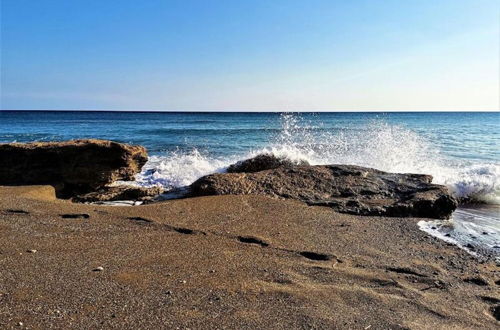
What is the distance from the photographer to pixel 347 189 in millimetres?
6602

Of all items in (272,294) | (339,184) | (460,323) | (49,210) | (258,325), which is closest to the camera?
(258,325)

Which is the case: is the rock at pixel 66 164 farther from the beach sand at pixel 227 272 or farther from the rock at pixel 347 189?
the rock at pixel 347 189

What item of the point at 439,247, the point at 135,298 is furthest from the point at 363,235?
the point at 135,298

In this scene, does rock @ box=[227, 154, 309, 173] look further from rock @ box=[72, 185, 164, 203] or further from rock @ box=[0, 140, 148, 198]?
Answer: rock @ box=[0, 140, 148, 198]

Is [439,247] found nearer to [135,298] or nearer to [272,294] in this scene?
[272,294]

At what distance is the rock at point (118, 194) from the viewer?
6828mm

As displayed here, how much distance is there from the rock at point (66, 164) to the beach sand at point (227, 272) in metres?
1.51

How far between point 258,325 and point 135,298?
889mm

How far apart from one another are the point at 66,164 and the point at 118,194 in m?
0.99

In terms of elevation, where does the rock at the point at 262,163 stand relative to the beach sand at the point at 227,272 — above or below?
above

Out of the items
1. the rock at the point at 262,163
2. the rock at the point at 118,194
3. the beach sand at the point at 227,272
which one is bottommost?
the rock at the point at 118,194

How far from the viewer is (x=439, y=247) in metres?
4.62

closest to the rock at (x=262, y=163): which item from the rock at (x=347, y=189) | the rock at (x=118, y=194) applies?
the rock at (x=347, y=189)

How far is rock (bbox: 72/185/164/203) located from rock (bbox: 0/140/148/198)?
169 millimetres
